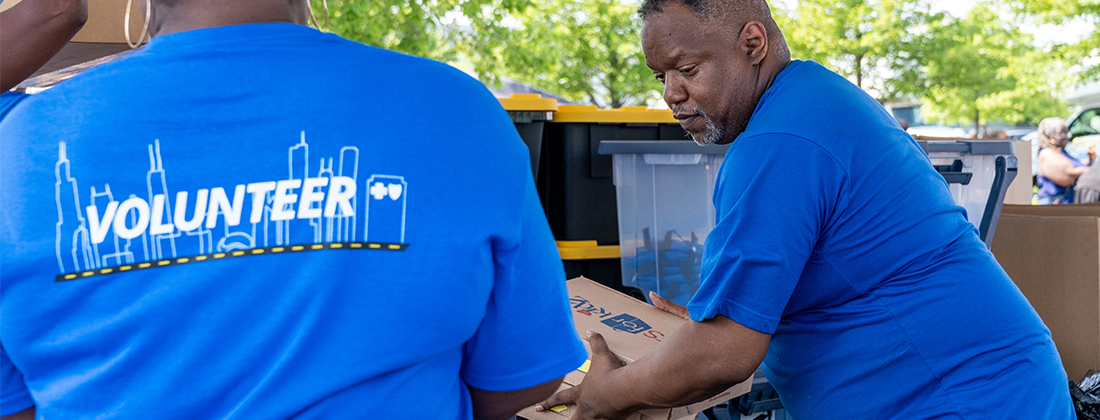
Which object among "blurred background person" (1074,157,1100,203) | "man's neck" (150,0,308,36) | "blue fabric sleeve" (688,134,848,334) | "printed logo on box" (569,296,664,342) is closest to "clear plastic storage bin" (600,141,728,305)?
"printed logo on box" (569,296,664,342)

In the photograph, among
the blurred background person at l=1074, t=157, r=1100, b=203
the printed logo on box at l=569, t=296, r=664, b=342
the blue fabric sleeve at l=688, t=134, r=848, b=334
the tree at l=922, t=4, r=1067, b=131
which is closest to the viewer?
the blue fabric sleeve at l=688, t=134, r=848, b=334

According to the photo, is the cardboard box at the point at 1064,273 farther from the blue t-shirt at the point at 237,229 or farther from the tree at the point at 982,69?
the tree at the point at 982,69

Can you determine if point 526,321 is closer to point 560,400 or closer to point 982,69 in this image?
point 560,400

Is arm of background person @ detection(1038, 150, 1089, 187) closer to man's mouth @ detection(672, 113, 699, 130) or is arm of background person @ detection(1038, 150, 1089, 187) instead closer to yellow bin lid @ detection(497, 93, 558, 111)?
yellow bin lid @ detection(497, 93, 558, 111)

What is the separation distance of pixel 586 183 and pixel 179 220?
2.10 m

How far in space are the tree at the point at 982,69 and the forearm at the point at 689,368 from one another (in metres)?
12.5

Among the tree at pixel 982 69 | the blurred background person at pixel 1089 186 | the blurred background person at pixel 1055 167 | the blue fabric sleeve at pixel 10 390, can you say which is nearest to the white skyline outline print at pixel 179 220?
the blue fabric sleeve at pixel 10 390

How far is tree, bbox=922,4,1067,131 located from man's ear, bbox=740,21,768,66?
12.2 meters

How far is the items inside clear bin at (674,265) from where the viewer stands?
2545 mm

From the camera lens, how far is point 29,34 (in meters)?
1.20

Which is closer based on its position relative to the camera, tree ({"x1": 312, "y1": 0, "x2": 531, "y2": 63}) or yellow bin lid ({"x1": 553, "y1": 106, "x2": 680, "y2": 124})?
yellow bin lid ({"x1": 553, "y1": 106, "x2": 680, "y2": 124})

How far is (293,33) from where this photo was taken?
88 cm

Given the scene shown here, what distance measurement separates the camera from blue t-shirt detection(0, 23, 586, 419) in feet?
2.62

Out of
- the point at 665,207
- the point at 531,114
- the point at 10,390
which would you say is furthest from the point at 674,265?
the point at 10,390
